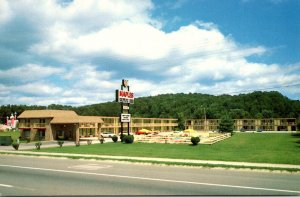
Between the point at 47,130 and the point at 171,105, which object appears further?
the point at 171,105

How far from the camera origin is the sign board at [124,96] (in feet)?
165

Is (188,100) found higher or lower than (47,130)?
higher

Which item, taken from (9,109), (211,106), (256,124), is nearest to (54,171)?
(256,124)

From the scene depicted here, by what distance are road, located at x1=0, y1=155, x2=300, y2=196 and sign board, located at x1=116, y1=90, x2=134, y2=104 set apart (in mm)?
29377

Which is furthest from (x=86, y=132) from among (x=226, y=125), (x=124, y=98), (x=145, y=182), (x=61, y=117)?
(x=145, y=182)

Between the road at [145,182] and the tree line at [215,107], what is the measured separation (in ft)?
416

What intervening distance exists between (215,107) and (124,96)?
109 metres

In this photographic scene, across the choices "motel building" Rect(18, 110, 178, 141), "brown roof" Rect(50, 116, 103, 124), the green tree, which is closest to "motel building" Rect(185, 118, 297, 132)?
the green tree

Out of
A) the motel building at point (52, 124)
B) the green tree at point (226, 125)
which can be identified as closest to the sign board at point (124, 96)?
the motel building at point (52, 124)

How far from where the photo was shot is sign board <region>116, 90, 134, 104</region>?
50.3 meters

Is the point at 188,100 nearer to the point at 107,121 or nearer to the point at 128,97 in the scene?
the point at 107,121

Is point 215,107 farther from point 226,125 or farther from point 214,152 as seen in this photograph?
point 214,152

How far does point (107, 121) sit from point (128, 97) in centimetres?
3059

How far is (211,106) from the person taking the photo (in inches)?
6112
